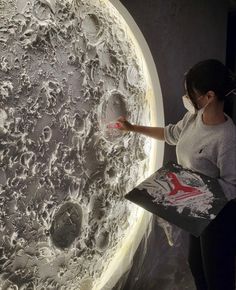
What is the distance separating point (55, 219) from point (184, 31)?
3.54 feet

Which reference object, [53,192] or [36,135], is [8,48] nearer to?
[36,135]

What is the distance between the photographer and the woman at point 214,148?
53.4 inches

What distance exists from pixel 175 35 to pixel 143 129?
51 cm

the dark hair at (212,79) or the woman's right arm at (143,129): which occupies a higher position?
the dark hair at (212,79)

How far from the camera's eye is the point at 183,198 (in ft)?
4.64

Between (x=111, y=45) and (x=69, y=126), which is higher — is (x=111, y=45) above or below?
above

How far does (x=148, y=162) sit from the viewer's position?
1828 mm

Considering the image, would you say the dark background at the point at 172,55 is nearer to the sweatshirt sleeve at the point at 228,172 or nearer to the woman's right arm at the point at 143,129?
the woman's right arm at the point at 143,129

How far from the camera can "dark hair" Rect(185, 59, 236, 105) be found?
1347mm

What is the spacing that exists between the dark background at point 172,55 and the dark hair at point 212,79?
17.0 inches

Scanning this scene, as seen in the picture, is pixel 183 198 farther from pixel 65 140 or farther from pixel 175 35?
pixel 175 35

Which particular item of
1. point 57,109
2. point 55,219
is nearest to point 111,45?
point 57,109

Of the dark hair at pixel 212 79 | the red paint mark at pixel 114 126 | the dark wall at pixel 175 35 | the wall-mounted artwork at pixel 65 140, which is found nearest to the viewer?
the wall-mounted artwork at pixel 65 140

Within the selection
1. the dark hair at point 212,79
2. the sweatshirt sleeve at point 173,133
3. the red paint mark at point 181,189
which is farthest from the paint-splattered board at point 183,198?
the dark hair at point 212,79
